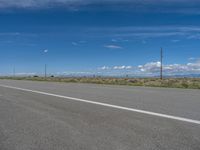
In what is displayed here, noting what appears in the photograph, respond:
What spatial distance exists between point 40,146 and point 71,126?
1724 millimetres

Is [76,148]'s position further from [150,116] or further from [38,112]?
[38,112]

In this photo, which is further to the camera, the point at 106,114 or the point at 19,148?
the point at 106,114

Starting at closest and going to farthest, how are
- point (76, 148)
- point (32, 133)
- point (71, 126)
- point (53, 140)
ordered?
point (76, 148)
point (53, 140)
point (32, 133)
point (71, 126)

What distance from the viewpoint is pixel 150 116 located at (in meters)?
7.89

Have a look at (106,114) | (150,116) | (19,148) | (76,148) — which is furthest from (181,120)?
(19,148)

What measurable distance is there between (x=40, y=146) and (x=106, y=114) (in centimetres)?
357

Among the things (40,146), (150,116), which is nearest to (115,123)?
(150,116)

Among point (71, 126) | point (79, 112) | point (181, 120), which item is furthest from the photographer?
point (79, 112)

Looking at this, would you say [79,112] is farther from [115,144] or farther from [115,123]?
[115,144]

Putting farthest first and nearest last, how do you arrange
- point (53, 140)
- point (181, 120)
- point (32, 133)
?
point (181, 120) < point (32, 133) < point (53, 140)

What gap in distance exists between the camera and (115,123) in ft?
22.8

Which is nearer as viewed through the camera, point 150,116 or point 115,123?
point 115,123

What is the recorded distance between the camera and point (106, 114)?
8352 millimetres

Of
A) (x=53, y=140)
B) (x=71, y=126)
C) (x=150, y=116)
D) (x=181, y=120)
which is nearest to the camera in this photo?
(x=53, y=140)
